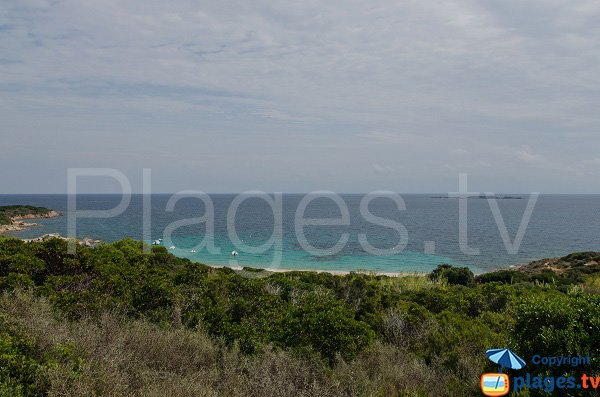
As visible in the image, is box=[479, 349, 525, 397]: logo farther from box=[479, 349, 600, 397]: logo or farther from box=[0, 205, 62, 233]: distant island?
box=[0, 205, 62, 233]: distant island

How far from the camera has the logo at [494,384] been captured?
4781 millimetres

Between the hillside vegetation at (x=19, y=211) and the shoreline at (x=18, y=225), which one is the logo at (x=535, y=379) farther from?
the hillside vegetation at (x=19, y=211)

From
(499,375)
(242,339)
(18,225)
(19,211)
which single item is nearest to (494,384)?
(499,375)

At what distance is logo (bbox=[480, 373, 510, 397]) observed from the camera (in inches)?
188

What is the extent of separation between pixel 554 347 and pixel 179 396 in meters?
4.14

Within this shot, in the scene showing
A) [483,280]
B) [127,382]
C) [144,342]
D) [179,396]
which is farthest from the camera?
[483,280]

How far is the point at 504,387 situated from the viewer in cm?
477

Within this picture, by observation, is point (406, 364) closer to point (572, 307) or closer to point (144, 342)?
point (572, 307)

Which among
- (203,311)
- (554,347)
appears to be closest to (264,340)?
(203,311)

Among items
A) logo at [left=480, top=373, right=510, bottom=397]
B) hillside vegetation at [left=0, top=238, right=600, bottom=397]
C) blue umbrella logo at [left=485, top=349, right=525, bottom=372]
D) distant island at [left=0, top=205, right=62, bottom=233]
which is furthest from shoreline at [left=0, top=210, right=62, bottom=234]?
blue umbrella logo at [left=485, top=349, right=525, bottom=372]

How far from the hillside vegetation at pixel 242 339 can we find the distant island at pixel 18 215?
66508 millimetres

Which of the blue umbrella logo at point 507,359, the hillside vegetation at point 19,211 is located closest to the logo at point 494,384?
the blue umbrella logo at point 507,359

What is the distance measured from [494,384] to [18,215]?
317 feet

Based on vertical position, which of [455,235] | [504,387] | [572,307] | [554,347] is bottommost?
[455,235]
